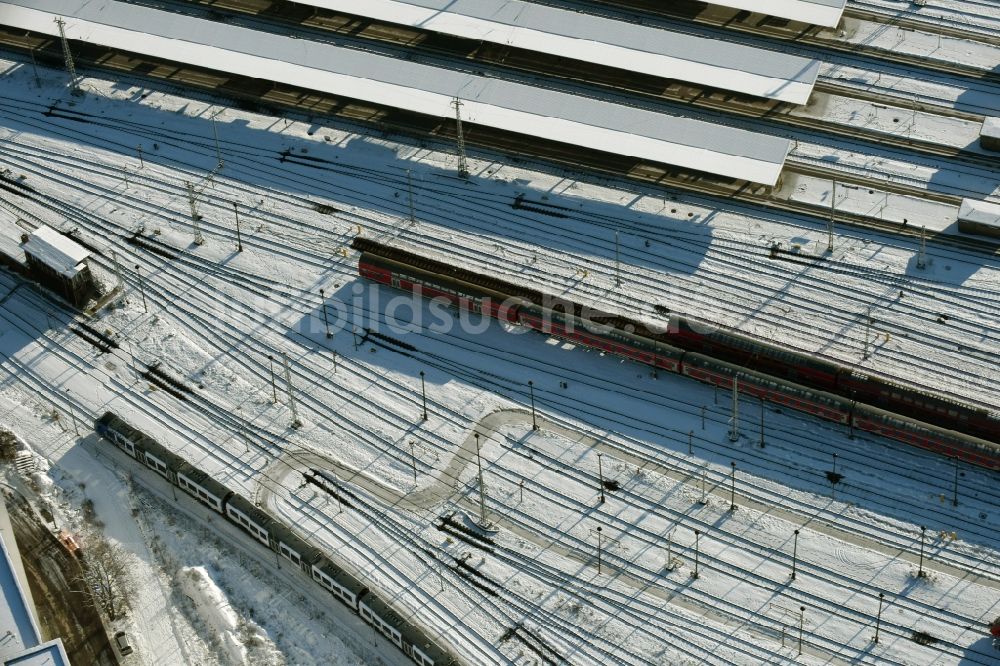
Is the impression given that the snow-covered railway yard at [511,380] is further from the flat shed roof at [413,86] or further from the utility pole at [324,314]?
the flat shed roof at [413,86]

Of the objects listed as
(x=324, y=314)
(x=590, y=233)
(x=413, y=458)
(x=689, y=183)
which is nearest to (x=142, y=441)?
(x=324, y=314)

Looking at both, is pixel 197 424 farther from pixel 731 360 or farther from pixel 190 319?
pixel 731 360

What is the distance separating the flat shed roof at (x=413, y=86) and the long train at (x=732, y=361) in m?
19.5

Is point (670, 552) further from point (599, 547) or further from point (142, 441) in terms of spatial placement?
point (142, 441)

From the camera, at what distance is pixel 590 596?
124000 mm

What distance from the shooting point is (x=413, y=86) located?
16362cm

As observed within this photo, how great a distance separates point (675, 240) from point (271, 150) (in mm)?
42104

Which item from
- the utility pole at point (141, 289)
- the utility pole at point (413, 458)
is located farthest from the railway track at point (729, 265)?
the utility pole at point (413, 458)

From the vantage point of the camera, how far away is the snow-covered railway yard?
123438mm

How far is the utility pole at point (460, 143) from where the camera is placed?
158 m

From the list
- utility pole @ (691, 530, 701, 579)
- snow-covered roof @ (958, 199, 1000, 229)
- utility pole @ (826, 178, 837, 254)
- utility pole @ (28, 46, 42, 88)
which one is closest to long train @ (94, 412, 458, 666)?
utility pole @ (691, 530, 701, 579)

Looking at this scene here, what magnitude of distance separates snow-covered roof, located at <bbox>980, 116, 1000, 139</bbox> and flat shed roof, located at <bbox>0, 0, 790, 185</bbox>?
68.3ft

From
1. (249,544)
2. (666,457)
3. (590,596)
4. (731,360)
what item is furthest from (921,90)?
(249,544)

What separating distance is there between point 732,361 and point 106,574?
176ft
